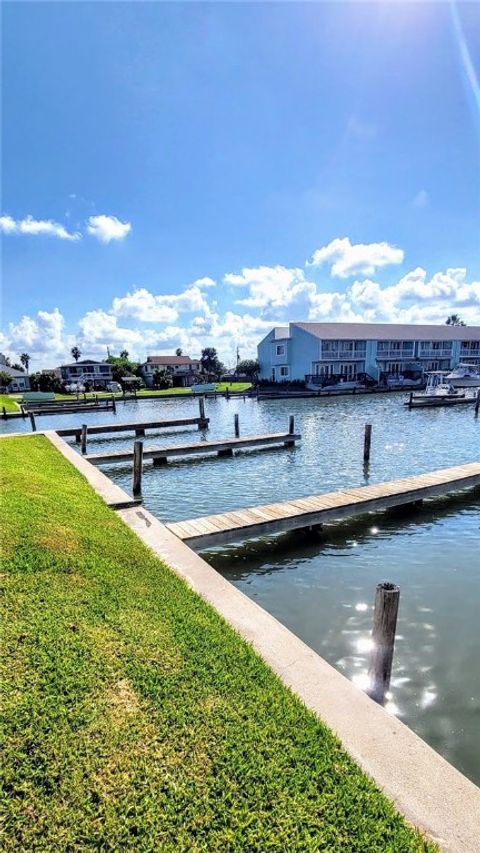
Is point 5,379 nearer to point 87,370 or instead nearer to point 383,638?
point 87,370

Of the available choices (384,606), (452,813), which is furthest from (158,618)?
(452,813)

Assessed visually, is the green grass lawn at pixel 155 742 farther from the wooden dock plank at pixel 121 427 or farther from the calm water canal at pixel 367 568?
the wooden dock plank at pixel 121 427

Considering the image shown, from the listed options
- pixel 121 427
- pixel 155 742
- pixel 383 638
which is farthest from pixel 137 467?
pixel 121 427

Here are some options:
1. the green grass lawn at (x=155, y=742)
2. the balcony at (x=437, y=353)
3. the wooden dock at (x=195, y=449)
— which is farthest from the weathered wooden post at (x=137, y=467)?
the balcony at (x=437, y=353)

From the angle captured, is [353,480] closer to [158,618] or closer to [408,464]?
[408,464]

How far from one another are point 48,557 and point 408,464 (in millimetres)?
14154

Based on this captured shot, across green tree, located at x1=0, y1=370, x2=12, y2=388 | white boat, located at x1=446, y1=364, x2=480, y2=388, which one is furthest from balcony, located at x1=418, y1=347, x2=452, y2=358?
green tree, located at x1=0, y1=370, x2=12, y2=388

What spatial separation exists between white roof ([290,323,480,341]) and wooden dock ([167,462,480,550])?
5030cm

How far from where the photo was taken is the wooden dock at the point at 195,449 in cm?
1688

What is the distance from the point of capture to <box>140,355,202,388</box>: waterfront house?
8812 cm

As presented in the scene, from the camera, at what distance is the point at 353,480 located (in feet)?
47.2

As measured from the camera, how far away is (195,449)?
60.4ft

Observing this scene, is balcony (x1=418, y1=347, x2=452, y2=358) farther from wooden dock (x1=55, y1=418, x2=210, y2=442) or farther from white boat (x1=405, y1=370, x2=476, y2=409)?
wooden dock (x1=55, y1=418, x2=210, y2=442)

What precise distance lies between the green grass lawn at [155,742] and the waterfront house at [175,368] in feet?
263
